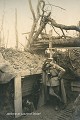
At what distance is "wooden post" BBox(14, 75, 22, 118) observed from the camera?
9.60m

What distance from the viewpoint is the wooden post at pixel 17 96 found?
9602mm

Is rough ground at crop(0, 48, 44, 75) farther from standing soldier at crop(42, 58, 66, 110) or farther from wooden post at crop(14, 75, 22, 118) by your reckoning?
standing soldier at crop(42, 58, 66, 110)

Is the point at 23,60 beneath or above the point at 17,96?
above

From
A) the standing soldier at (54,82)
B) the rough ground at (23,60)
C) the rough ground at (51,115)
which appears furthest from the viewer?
the rough ground at (23,60)

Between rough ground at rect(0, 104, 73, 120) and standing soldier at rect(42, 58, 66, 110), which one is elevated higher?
standing soldier at rect(42, 58, 66, 110)

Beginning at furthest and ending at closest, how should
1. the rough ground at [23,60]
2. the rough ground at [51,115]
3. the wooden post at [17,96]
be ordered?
the rough ground at [23,60]
the wooden post at [17,96]
the rough ground at [51,115]

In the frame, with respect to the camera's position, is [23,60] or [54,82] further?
[23,60]

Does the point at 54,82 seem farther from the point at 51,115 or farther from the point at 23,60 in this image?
the point at 23,60

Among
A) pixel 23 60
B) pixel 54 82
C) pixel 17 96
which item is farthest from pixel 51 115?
pixel 23 60

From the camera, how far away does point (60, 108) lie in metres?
10.1

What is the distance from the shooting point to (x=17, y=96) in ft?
31.8

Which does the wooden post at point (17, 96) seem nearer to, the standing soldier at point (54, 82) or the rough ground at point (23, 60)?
the rough ground at point (23, 60)

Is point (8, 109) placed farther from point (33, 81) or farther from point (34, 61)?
point (34, 61)

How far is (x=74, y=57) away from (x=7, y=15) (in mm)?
6583
